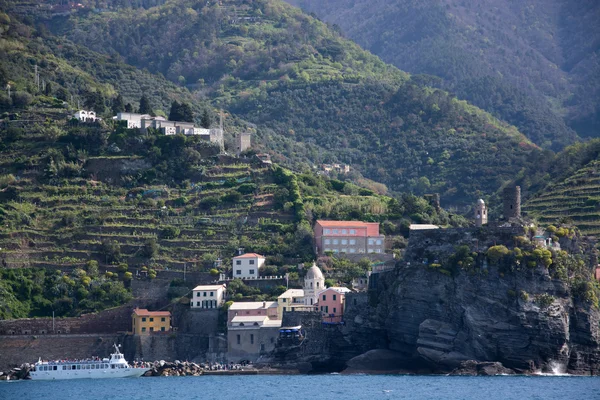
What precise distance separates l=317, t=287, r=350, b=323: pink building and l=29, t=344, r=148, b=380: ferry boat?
41.3 feet

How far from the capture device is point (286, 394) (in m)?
74.1

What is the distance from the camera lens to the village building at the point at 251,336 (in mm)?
90062

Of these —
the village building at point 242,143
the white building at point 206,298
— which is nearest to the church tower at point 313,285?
the white building at point 206,298

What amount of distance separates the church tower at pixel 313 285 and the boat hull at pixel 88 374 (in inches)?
484

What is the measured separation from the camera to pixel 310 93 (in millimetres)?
156500

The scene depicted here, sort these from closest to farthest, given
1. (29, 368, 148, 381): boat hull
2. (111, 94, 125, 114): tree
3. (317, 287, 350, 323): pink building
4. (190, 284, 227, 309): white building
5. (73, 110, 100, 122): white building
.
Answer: (29, 368, 148, 381): boat hull, (317, 287, 350, 323): pink building, (190, 284, 227, 309): white building, (73, 110, 100, 122): white building, (111, 94, 125, 114): tree

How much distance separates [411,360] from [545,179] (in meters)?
42.7

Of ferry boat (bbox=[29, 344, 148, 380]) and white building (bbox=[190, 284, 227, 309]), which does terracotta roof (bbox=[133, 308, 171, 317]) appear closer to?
white building (bbox=[190, 284, 227, 309])

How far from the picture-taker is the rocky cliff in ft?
269

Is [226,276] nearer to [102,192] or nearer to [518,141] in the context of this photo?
[102,192]

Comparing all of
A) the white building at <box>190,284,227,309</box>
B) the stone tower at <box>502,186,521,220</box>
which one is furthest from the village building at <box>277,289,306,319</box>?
the stone tower at <box>502,186,521,220</box>

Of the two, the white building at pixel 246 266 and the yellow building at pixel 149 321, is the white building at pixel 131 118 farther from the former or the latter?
the yellow building at pixel 149 321

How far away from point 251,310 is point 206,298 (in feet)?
13.1

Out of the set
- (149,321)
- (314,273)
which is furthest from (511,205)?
(149,321)
